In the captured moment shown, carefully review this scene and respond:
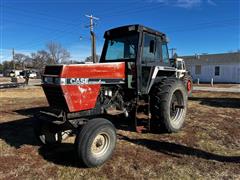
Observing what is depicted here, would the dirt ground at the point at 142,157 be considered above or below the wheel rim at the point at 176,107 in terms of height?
below

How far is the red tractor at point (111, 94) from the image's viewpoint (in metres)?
4.44

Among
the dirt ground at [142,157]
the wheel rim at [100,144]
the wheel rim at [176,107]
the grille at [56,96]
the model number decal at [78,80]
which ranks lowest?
the dirt ground at [142,157]

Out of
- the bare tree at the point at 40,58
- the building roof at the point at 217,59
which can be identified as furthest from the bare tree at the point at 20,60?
the building roof at the point at 217,59

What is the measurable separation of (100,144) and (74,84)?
119 centimetres

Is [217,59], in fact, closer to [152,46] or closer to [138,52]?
[152,46]

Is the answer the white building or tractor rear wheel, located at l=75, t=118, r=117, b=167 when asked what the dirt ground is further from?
the white building

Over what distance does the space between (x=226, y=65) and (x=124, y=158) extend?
1247 inches

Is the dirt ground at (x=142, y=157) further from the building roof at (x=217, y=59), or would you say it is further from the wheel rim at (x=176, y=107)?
the building roof at (x=217, y=59)

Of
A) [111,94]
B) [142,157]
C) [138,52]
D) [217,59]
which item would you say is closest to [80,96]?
[111,94]

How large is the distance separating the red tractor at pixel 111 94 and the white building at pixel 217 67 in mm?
28463

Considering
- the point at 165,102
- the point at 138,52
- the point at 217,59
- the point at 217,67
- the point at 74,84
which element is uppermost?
the point at 217,59

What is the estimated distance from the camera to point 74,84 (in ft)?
14.7

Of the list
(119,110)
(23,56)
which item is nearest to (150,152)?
(119,110)

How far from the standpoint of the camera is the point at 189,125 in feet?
24.0
